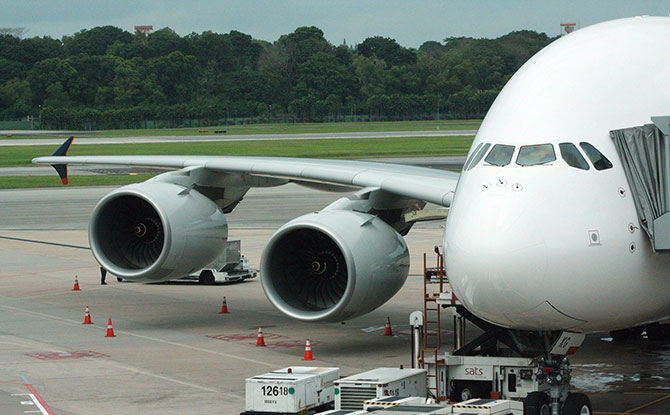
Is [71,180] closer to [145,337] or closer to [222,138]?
[222,138]

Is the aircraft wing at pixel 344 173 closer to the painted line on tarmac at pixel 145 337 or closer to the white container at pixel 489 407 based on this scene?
the painted line on tarmac at pixel 145 337

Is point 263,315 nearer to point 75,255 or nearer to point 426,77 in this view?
point 75,255

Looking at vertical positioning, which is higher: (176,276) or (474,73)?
(474,73)

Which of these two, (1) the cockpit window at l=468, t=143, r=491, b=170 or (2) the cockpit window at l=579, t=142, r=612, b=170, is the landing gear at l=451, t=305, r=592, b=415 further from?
(1) the cockpit window at l=468, t=143, r=491, b=170

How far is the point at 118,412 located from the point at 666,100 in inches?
346

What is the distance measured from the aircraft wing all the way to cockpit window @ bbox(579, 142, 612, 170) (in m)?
6.00

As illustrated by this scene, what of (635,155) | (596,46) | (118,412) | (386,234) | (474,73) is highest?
(474,73)

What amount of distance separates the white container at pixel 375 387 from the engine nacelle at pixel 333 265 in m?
3.39

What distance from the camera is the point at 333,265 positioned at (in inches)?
837

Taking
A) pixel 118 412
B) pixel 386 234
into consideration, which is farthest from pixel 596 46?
pixel 118 412

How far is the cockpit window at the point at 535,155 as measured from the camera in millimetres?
13773

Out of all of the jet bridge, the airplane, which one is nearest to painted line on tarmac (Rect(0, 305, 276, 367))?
the airplane

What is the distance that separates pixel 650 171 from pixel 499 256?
8.43 ft

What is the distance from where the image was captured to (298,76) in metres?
172
